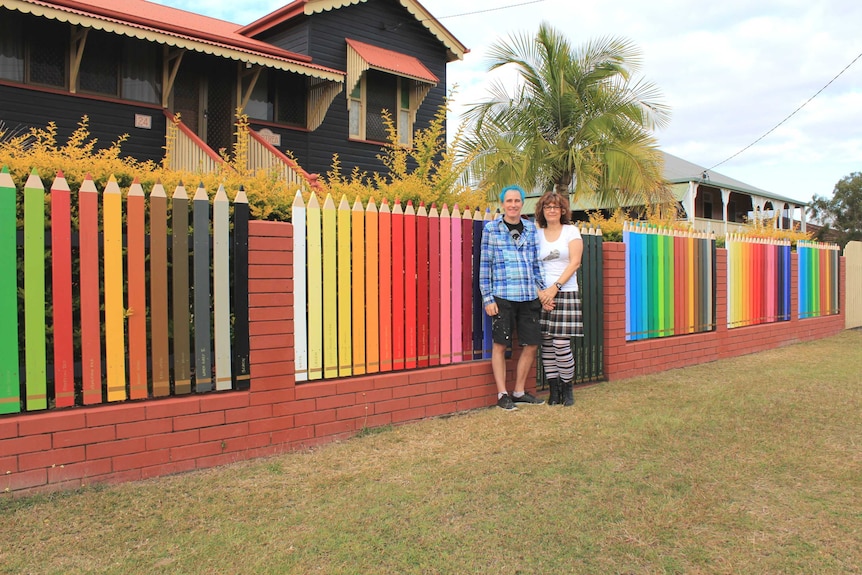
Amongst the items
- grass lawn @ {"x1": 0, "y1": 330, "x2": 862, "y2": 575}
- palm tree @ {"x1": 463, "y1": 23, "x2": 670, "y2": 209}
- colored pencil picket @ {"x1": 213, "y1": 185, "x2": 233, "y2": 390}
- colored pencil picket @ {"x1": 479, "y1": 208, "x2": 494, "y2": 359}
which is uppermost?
palm tree @ {"x1": 463, "y1": 23, "x2": 670, "y2": 209}

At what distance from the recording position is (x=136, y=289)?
328cm

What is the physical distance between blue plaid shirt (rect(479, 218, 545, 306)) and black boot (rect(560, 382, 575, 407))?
85cm

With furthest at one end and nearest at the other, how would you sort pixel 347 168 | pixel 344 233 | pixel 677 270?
pixel 347 168
pixel 677 270
pixel 344 233

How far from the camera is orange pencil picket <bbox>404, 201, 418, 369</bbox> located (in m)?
4.46

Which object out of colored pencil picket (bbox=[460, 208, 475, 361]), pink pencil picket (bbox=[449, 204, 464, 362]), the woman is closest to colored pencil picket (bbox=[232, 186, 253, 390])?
pink pencil picket (bbox=[449, 204, 464, 362])

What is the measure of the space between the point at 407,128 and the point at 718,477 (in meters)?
11.2

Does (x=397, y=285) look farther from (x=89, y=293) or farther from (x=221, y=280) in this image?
(x=89, y=293)

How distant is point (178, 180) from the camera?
3.65 meters

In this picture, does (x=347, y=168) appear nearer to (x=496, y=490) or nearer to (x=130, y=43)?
(x=130, y=43)

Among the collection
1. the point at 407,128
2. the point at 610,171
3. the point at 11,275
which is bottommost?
the point at 11,275

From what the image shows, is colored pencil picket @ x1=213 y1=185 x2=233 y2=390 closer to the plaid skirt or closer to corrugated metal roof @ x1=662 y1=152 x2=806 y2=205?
the plaid skirt

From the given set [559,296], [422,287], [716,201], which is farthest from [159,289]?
[716,201]

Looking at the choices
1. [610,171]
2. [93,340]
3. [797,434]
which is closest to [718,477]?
[797,434]

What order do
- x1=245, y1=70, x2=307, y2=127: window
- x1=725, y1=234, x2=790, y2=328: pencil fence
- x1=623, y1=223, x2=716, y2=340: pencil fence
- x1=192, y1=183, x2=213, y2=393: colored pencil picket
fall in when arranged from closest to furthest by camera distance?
1. x1=192, y1=183, x2=213, y2=393: colored pencil picket
2. x1=623, y1=223, x2=716, y2=340: pencil fence
3. x1=725, y1=234, x2=790, y2=328: pencil fence
4. x1=245, y1=70, x2=307, y2=127: window
